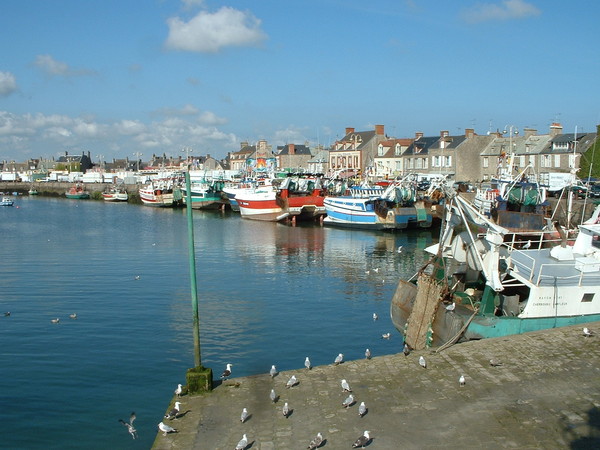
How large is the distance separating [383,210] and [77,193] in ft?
274

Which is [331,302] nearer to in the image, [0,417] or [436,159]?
[0,417]

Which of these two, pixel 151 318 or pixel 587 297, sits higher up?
pixel 587 297

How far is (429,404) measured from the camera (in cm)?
1312

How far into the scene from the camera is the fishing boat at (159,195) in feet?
296

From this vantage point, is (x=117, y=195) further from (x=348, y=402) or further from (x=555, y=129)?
(x=348, y=402)

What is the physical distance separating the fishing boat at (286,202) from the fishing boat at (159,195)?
2103cm

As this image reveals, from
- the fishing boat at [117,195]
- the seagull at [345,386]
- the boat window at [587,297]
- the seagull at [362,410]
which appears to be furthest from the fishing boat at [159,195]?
the seagull at [362,410]

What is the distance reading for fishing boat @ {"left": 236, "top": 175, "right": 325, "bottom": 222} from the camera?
6606 cm

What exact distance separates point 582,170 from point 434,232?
1909 cm

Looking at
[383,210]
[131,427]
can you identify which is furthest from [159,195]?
[131,427]

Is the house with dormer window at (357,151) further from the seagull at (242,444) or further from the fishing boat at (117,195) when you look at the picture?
the seagull at (242,444)

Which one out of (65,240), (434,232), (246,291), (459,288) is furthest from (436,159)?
(459,288)

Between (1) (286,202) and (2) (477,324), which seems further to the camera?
(1) (286,202)

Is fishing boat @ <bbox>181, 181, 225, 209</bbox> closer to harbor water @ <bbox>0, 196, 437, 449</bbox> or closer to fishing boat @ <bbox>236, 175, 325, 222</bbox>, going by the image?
fishing boat @ <bbox>236, 175, 325, 222</bbox>
